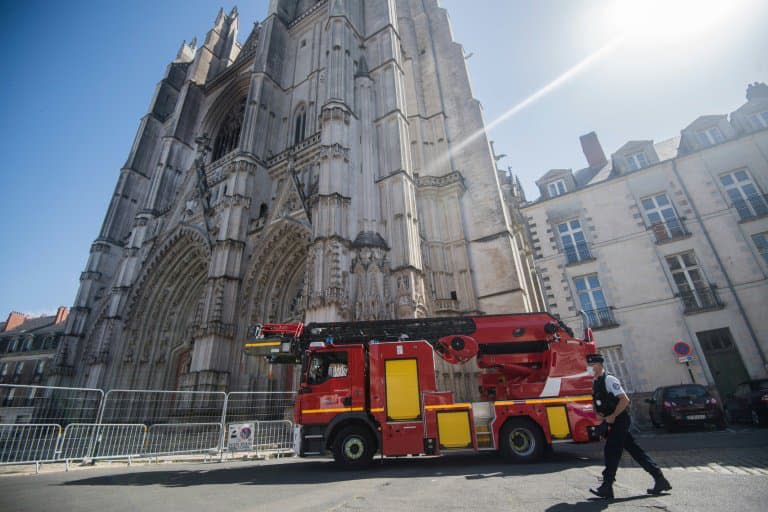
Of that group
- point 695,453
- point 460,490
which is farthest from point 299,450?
point 695,453

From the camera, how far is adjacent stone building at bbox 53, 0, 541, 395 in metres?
12.9

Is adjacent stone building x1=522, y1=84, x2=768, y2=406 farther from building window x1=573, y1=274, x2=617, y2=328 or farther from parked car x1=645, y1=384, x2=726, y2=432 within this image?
parked car x1=645, y1=384, x2=726, y2=432

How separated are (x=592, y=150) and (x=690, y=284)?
375 inches

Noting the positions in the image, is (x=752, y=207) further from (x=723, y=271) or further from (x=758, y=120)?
(x=758, y=120)

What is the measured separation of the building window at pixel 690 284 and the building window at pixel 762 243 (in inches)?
75.5

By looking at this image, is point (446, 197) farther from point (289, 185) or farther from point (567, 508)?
point (567, 508)

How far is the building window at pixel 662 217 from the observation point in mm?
14844

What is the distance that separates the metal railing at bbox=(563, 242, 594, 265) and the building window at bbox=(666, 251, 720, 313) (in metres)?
3.00

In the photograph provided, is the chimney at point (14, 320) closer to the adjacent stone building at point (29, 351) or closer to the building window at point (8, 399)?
the adjacent stone building at point (29, 351)

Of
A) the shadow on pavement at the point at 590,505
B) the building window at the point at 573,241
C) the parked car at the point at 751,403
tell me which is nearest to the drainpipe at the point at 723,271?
the parked car at the point at 751,403

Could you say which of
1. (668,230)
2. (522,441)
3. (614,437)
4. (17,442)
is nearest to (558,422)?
(522,441)

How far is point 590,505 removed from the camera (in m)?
3.06

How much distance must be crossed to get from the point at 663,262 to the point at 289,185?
16.4m

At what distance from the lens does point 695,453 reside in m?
5.43
